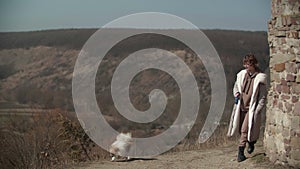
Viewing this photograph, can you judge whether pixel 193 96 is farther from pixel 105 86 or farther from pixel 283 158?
pixel 283 158

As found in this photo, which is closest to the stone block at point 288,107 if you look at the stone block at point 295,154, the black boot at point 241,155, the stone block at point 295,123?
the stone block at point 295,123

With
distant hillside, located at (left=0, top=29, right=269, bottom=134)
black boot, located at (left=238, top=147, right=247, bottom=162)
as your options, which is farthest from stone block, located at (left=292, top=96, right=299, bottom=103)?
distant hillside, located at (left=0, top=29, right=269, bottom=134)

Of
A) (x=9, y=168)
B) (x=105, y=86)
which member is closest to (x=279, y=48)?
(x=9, y=168)

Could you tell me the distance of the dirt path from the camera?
A: 8.93 metres

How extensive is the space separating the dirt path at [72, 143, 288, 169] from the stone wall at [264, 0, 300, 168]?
355mm

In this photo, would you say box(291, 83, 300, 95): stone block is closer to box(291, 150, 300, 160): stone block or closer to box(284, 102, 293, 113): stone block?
box(284, 102, 293, 113): stone block

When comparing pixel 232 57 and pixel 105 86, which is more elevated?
pixel 232 57

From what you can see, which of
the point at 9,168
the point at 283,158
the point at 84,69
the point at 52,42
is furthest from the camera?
the point at 52,42

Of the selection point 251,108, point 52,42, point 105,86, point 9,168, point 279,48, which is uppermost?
point 52,42

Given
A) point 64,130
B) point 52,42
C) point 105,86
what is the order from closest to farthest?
point 64,130, point 105,86, point 52,42

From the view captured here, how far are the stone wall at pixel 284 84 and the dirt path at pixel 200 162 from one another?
0.35 metres

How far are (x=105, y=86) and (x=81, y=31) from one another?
25.8 metres

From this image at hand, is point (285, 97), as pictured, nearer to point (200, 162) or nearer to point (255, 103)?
point (255, 103)

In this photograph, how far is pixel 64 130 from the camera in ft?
44.0
